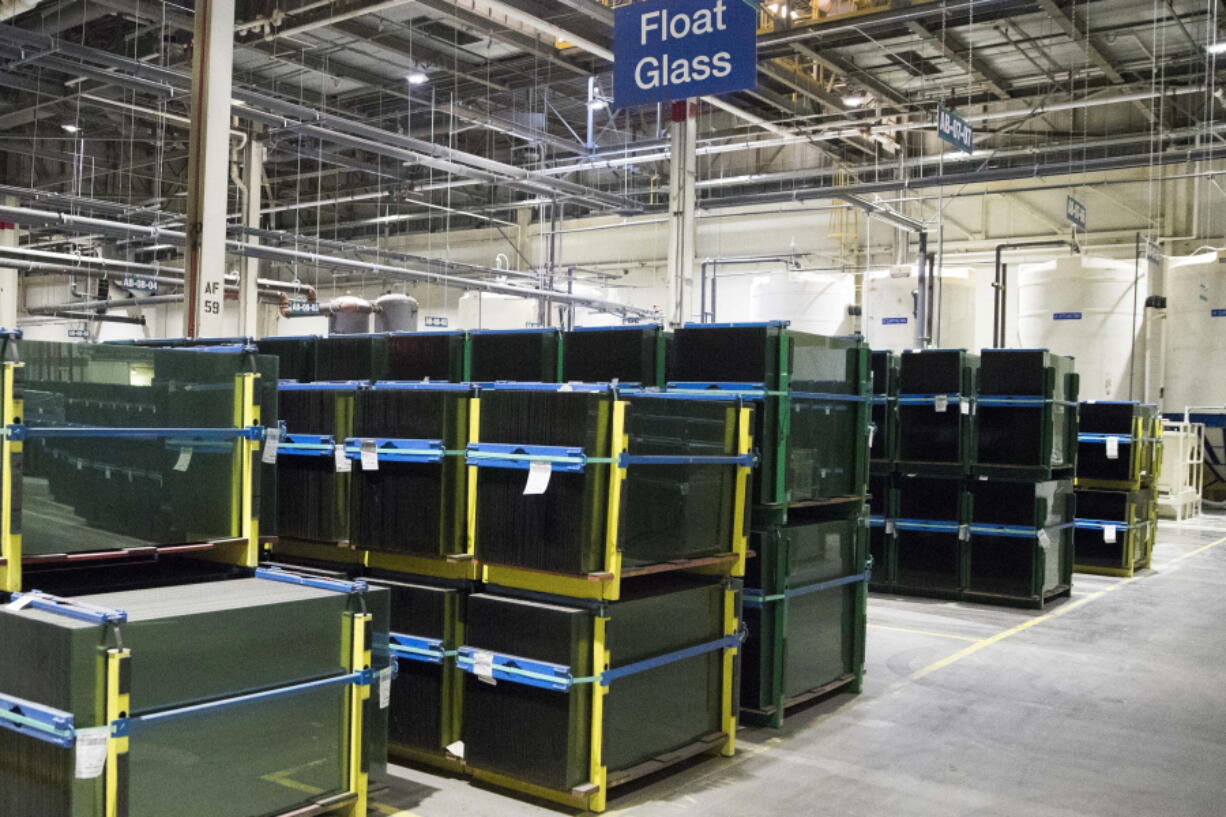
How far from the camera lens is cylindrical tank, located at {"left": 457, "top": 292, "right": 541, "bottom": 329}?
67.2ft

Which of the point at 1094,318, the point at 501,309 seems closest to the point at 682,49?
the point at 1094,318

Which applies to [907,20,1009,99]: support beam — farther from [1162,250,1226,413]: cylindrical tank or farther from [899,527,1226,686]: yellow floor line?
[899,527,1226,686]: yellow floor line

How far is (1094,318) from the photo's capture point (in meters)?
16.9

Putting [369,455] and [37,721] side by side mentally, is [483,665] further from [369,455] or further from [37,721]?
[37,721]

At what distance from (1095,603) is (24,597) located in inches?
412

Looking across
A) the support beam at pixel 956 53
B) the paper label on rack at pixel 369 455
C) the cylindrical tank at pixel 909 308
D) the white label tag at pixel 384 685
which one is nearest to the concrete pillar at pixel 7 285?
the cylindrical tank at pixel 909 308

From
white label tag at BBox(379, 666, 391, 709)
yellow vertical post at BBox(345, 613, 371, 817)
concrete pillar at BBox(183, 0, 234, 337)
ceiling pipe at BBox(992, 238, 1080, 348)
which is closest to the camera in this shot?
yellow vertical post at BBox(345, 613, 371, 817)

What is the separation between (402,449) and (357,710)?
1.52 meters

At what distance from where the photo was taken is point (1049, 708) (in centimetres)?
706

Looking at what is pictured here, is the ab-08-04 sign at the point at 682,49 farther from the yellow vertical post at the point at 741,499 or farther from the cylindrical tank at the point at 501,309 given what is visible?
the cylindrical tank at the point at 501,309

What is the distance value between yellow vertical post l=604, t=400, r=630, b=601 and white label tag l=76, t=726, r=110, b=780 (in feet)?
7.32

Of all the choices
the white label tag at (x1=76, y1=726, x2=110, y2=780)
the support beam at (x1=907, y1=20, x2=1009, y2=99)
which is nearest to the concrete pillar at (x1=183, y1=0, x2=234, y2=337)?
the white label tag at (x1=76, y1=726, x2=110, y2=780)

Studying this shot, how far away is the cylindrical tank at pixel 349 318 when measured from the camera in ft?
45.5

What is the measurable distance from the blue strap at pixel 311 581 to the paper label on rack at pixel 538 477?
884 millimetres
